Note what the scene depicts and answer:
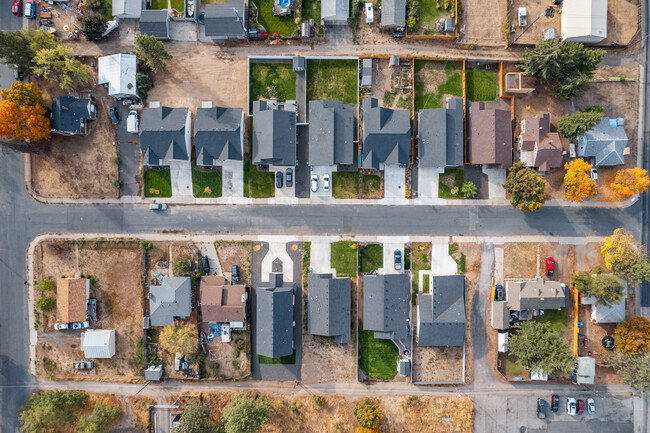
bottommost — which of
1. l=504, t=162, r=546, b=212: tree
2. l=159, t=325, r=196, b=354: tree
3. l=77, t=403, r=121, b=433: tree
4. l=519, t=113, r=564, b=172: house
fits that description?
Answer: l=77, t=403, r=121, b=433: tree

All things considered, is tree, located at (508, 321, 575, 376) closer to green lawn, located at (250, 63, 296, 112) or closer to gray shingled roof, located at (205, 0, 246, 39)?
green lawn, located at (250, 63, 296, 112)

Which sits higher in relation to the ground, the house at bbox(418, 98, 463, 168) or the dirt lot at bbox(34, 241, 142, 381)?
the house at bbox(418, 98, 463, 168)

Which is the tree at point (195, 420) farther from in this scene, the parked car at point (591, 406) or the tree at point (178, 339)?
the parked car at point (591, 406)

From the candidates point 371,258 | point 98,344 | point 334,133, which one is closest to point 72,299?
point 98,344

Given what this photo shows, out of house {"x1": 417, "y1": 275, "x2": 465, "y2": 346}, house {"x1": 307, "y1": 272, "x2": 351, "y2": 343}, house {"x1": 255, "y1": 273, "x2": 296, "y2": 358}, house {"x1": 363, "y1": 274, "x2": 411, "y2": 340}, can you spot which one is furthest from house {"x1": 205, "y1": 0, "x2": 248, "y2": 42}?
house {"x1": 417, "y1": 275, "x2": 465, "y2": 346}

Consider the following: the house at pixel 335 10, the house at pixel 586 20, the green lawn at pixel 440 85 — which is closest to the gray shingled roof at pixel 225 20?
the house at pixel 335 10

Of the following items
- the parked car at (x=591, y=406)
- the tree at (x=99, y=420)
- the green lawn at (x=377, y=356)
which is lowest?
the tree at (x=99, y=420)
